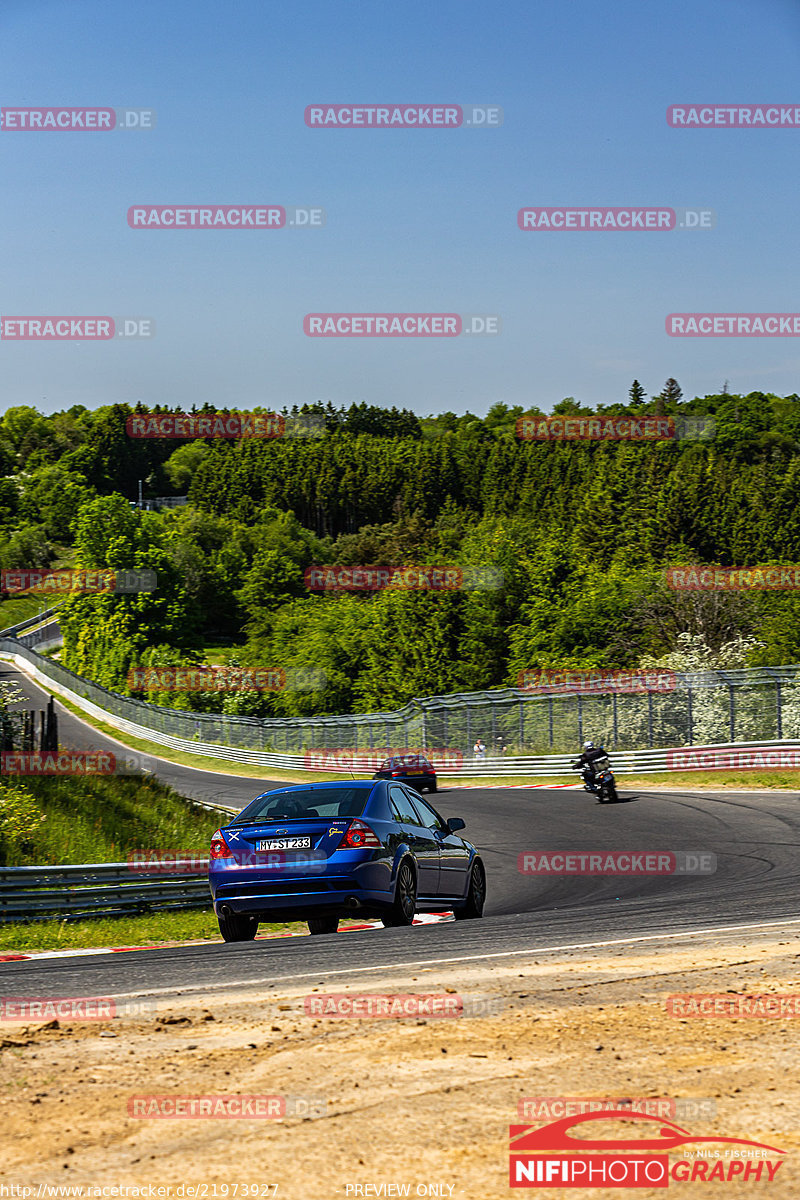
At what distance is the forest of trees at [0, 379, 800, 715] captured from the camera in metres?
77.4

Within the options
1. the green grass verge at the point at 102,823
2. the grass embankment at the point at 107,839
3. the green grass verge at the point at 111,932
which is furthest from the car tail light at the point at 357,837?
the green grass verge at the point at 102,823

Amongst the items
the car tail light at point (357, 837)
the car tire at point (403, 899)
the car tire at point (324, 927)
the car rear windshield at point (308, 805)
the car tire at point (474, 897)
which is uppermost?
the car rear windshield at point (308, 805)

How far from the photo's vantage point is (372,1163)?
4.07 metres

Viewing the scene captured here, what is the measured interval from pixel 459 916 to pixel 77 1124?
8323 millimetres

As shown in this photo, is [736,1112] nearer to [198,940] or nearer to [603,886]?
[198,940]

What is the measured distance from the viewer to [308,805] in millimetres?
10867

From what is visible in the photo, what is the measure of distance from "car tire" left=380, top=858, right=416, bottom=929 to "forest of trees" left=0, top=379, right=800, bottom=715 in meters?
44.5

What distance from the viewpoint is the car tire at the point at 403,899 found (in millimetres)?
10658

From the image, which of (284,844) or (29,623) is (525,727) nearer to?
(284,844)

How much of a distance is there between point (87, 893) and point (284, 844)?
4393 mm

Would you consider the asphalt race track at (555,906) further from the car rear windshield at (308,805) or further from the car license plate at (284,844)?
the car rear windshield at (308,805)

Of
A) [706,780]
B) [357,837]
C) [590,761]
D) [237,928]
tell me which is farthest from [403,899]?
[706,780]

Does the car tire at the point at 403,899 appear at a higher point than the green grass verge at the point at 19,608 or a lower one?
lower

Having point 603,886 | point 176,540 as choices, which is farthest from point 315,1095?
point 176,540
